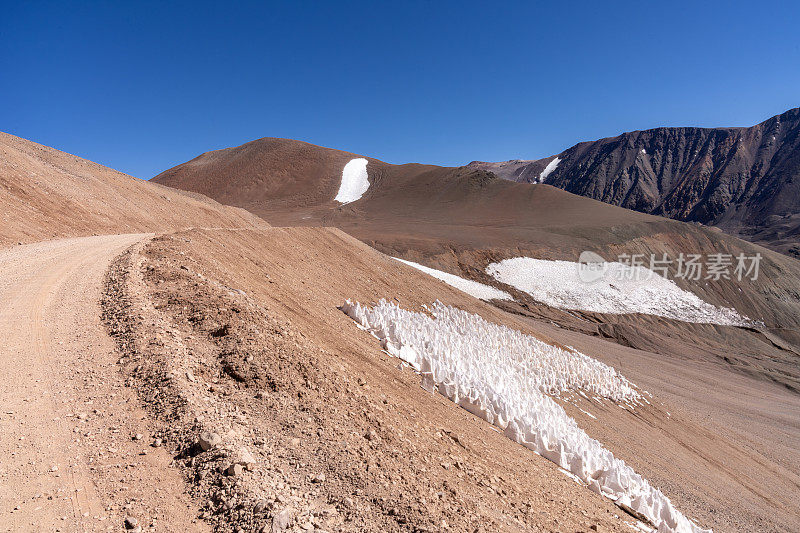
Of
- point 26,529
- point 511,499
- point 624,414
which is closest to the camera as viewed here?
point 26,529

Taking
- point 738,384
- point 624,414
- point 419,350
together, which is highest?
point 419,350

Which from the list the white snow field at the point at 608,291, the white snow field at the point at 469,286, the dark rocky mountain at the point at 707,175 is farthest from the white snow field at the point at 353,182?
the dark rocky mountain at the point at 707,175

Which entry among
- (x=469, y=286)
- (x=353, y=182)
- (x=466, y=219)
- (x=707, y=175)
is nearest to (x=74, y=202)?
(x=469, y=286)

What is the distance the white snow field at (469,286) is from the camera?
2692 cm

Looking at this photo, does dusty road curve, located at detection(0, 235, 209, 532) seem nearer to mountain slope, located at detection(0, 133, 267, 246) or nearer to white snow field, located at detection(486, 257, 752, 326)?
mountain slope, located at detection(0, 133, 267, 246)

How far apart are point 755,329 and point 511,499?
36.0m

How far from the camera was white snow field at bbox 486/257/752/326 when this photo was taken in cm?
2931

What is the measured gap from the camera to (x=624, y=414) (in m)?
11.1

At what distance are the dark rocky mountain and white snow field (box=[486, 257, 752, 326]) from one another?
64.4m

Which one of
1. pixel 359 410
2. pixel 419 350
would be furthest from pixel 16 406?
pixel 419 350

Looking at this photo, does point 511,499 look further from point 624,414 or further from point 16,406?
point 624,414

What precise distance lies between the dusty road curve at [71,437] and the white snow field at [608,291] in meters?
27.0

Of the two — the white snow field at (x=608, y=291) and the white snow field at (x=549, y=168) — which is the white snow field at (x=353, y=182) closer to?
the white snow field at (x=608, y=291)

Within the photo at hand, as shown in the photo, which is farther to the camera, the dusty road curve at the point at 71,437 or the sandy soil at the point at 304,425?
the sandy soil at the point at 304,425
